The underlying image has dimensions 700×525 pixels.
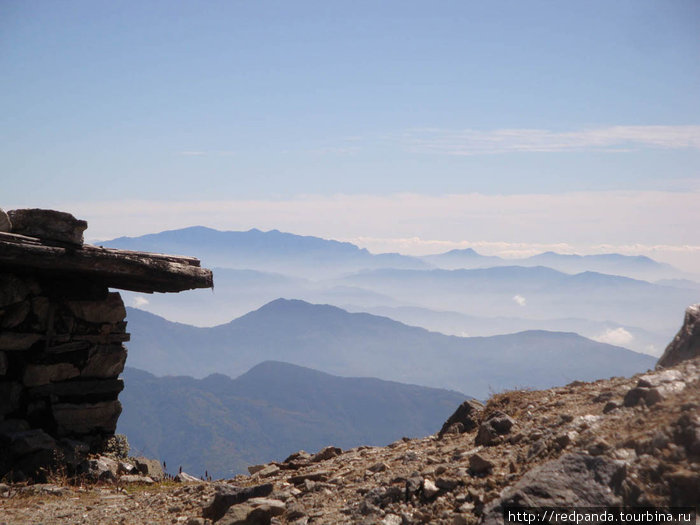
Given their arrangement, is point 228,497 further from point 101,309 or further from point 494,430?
point 101,309

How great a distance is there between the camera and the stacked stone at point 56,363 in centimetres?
962

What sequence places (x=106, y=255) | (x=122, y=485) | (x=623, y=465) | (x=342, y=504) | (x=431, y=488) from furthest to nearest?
(x=106, y=255) → (x=122, y=485) → (x=342, y=504) → (x=431, y=488) → (x=623, y=465)

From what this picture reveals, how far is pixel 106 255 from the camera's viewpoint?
31.9ft

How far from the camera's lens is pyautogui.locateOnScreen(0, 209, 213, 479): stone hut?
923 centimetres

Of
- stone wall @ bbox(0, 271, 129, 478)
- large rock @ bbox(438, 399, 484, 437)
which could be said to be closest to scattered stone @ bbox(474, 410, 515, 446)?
large rock @ bbox(438, 399, 484, 437)

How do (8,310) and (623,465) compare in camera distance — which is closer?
(623,465)

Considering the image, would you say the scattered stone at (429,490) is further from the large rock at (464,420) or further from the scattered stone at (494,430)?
the large rock at (464,420)

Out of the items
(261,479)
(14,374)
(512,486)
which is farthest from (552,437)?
(14,374)

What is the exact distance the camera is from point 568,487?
4734 mm

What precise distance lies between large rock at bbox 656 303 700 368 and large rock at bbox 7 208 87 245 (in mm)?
8348

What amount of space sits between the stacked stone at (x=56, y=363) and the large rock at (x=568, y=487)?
23.1ft

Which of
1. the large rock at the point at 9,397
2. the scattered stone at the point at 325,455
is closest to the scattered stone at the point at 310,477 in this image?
the scattered stone at the point at 325,455

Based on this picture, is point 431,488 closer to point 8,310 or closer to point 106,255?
point 106,255

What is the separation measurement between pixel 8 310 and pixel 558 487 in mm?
8625
